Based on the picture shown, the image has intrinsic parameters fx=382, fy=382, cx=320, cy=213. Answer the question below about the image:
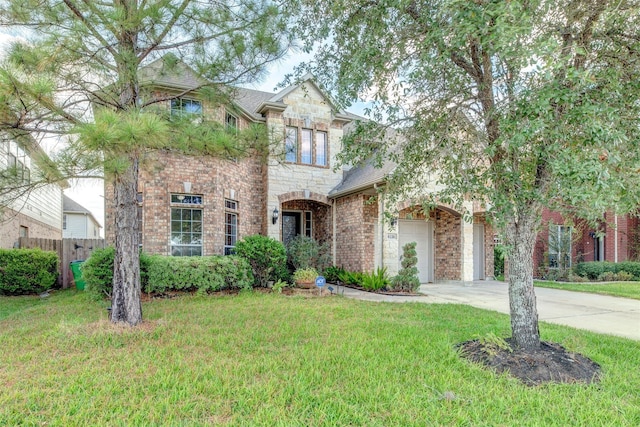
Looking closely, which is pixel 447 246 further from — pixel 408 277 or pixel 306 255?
pixel 306 255

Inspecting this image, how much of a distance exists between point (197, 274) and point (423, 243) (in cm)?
792

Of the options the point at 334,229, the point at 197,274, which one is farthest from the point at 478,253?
the point at 197,274

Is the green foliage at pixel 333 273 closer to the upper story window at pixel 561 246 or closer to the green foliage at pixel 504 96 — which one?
the green foliage at pixel 504 96

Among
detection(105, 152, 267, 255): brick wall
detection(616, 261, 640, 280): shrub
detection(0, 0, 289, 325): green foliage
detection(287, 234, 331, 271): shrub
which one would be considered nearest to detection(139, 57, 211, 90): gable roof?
detection(0, 0, 289, 325): green foliage

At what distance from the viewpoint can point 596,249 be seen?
16.8m

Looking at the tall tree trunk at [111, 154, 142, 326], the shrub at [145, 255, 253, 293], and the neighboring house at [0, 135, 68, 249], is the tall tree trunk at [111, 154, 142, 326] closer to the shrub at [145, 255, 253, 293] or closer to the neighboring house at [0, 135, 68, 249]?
the neighboring house at [0, 135, 68, 249]

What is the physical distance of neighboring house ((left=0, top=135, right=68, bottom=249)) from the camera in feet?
16.6

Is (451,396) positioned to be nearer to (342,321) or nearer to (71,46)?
(342,321)

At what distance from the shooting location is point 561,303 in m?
8.91

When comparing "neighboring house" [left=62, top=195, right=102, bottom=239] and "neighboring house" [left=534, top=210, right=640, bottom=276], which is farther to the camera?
"neighboring house" [left=62, top=195, right=102, bottom=239]

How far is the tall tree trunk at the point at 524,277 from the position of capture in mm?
4629

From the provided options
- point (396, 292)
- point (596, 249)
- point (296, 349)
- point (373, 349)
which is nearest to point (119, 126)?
point (296, 349)

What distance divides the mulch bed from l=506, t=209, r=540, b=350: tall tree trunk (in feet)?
0.61

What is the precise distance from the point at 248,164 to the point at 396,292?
634 centimetres
